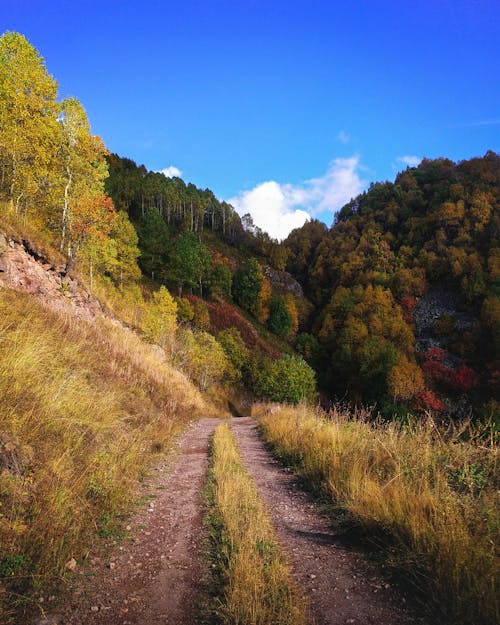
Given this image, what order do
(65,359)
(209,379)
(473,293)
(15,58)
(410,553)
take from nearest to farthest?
(410,553), (65,359), (15,58), (209,379), (473,293)

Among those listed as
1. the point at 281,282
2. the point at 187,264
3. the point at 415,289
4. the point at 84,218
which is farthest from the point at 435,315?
the point at 84,218

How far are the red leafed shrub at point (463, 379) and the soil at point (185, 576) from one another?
79559mm

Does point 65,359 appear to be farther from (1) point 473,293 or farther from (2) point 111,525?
(1) point 473,293

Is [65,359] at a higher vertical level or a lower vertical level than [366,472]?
higher

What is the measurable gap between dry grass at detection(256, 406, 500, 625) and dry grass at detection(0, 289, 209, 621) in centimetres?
341

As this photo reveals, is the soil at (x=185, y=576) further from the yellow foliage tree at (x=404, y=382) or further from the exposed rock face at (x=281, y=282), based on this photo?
the exposed rock face at (x=281, y=282)

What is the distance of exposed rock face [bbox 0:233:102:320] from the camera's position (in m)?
12.5

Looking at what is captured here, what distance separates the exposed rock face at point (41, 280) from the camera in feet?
41.1

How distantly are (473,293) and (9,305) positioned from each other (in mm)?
105679

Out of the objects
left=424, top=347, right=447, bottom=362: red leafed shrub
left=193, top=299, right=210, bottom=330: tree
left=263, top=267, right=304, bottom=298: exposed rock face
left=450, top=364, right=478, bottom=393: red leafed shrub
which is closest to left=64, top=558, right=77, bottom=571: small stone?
left=193, top=299, right=210, bottom=330: tree

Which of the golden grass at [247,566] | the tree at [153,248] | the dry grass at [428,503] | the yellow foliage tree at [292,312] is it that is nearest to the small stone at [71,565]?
the golden grass at [247,566]

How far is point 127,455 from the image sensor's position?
248 inches

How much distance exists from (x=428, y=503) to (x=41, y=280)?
51.4 feet

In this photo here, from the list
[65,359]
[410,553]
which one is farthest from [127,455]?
[410,553]
